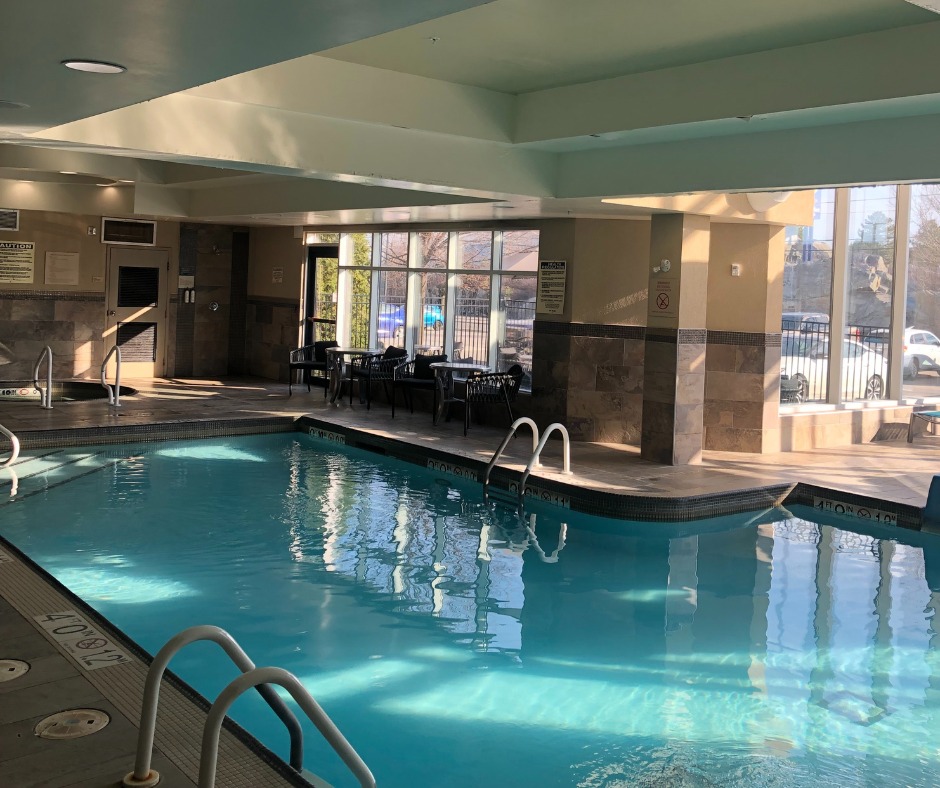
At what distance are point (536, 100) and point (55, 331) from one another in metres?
10.1

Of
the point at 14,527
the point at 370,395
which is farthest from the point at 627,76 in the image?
the point at 370,395

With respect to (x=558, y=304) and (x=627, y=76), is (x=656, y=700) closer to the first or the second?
(x=627, y=76)

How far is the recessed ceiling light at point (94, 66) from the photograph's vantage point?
3663 mm

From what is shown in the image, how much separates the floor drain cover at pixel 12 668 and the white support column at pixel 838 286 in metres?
10.2

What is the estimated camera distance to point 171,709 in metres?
4.22

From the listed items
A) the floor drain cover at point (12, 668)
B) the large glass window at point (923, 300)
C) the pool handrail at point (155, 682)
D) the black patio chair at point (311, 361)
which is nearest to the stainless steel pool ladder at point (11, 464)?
the floor drain cover at point (12, 668)

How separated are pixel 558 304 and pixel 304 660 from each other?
7145 mm

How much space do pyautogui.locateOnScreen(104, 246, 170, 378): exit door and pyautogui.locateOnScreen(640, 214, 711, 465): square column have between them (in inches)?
362

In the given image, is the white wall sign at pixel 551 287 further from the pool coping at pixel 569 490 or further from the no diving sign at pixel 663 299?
the pool coping at pixel 569 490

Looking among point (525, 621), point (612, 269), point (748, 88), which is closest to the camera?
point (525, 621)

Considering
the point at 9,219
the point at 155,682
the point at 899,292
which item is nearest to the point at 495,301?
the point at 899,292

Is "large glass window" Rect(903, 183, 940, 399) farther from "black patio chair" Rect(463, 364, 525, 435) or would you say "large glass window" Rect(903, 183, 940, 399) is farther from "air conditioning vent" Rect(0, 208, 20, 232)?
"air conditioning vent" Rect(0, 208, 20, 232)

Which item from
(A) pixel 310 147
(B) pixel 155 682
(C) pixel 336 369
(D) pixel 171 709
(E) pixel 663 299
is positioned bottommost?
(D) pixel 171 709

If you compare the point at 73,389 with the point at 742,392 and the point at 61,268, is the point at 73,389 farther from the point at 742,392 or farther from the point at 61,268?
the point at 742,392
